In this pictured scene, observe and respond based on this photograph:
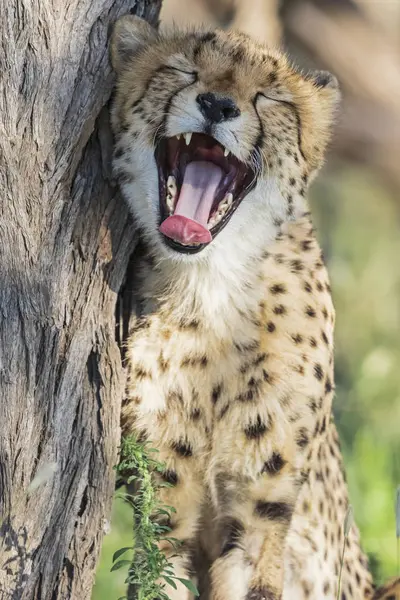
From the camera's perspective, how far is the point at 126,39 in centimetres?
259

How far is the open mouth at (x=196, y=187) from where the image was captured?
2.60 meters

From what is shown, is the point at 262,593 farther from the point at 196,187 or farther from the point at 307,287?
the point at 196,187

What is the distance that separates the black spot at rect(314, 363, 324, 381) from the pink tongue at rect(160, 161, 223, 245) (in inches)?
18.6

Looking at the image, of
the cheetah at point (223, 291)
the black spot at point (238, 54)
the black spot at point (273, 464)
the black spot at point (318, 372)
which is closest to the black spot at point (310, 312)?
the cheetah at point (223, 291)

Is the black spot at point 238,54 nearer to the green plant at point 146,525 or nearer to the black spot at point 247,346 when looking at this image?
the black spot at point 247,346

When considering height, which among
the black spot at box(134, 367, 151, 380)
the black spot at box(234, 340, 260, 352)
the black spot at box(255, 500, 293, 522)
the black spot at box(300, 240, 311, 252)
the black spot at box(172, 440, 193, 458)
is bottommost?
the black spot at box(255, 500, 293, 522)

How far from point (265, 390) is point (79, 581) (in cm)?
64

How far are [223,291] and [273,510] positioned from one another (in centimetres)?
56

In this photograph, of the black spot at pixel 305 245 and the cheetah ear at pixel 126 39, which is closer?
the cheetah ear at pixel 126 39

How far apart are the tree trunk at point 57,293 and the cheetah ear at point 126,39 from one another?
0.09 ft

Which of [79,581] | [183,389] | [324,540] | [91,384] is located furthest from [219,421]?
[324,540]

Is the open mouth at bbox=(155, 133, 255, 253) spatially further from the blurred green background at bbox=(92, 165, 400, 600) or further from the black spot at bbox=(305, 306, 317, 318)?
the blurred green background at bbox=(92, 165, 400, 600)

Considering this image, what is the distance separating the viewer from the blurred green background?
3.91 m

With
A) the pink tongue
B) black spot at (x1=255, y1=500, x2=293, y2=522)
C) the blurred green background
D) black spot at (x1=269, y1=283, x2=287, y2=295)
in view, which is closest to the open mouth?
the pink tongue
